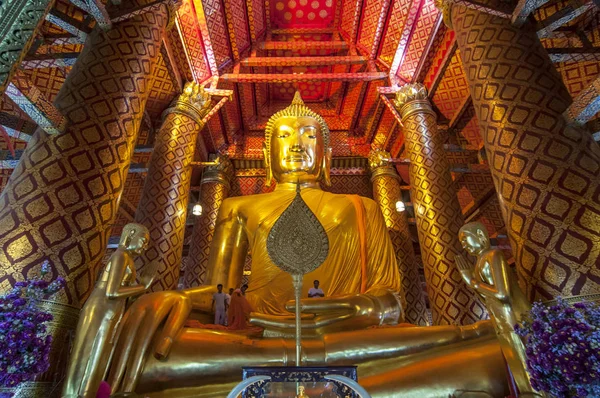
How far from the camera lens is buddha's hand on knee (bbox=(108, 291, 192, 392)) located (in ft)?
6.30

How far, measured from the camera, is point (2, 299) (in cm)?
188

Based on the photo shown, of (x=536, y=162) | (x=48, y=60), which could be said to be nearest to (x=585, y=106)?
(x=536, y=162)

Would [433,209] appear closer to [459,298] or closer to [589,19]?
[459,298]

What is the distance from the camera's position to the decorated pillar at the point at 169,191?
175 inches

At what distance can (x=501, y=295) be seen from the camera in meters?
1.99

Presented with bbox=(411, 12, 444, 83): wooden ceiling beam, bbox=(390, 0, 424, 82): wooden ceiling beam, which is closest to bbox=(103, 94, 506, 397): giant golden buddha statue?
bbox=(411, 12, 444, 83): wooden ceiling beam

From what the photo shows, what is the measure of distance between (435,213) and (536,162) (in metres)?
2.10

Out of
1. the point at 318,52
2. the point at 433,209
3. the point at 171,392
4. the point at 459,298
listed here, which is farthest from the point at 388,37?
the point at 171,392

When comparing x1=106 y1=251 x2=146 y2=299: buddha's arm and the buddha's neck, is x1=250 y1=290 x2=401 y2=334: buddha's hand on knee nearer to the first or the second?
x1=106 y1=251 x2=146 y2=299: buddha's arm

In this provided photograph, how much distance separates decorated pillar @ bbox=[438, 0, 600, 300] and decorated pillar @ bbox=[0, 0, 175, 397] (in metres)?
2.86

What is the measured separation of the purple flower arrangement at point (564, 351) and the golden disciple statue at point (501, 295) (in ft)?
0.30

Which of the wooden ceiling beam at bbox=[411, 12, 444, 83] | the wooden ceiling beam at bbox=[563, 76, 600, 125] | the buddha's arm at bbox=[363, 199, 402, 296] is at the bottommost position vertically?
the buddha's arm at bbox=[363, 199, 402, 296]

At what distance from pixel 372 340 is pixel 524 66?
239 centimetres

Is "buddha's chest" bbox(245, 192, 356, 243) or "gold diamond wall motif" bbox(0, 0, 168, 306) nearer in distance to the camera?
"gold diamond wall motif" bbox(0, 0, 168, 306)
